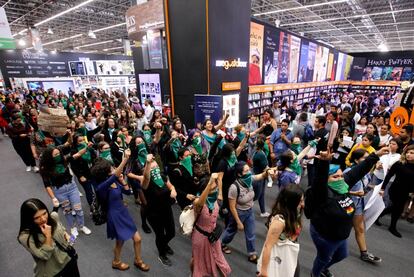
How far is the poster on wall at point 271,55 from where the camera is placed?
9.13 meters

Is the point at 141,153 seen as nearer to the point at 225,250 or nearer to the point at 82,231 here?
the point at 82,231

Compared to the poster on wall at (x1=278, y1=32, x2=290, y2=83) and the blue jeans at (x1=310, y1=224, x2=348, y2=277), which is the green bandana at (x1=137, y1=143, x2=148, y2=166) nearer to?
the blue jeans at (x1=310, y1=224, x2=348, y2=277)

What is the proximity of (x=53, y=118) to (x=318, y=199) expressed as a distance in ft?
15.1

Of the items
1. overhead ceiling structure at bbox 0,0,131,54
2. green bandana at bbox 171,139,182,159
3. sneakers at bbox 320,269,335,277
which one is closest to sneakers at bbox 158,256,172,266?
green bandana at bbox 171,139,182,159

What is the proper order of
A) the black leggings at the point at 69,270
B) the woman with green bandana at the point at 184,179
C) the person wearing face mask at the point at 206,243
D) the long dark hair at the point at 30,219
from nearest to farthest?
the long dark hair at the point at 30,219, the black leggings at the point at 69,270, the person wearing face mask at the point at 206,243, the woman with green bandana at the point at 184,179

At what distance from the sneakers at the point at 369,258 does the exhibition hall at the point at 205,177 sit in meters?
0.03

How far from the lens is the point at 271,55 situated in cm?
959

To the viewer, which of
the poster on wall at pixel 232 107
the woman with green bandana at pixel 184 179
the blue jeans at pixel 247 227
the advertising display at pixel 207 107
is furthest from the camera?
the poster on wall at pixel 232 107

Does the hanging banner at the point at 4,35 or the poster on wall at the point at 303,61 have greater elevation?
the hanging banner at the point at 4,35

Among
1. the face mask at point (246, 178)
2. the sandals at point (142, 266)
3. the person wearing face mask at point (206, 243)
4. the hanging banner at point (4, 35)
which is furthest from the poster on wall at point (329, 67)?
the hanging banner at point (4, 35)

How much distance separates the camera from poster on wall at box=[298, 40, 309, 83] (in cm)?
1198

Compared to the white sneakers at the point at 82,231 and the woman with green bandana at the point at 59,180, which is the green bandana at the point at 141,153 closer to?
the woman with green bandana at the point at 59,180

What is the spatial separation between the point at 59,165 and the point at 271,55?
30.2ft

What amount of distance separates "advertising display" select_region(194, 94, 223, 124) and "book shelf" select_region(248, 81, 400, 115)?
9.84 feet
